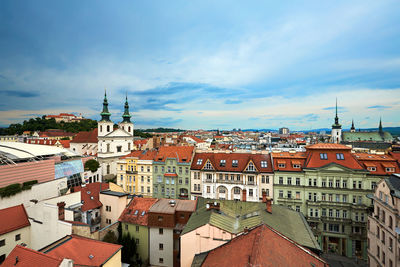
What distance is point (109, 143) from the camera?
70.6m

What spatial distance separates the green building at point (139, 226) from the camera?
27594 millimetres

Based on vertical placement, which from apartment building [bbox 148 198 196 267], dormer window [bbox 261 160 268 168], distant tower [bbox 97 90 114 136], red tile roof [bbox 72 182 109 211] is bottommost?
apartment building [bbox 148 198 196 267]

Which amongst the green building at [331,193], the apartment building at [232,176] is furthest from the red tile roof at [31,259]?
the green building at [331,193]

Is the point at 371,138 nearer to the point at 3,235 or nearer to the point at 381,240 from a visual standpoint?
the point at 381,240

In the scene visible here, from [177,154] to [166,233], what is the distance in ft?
68.1

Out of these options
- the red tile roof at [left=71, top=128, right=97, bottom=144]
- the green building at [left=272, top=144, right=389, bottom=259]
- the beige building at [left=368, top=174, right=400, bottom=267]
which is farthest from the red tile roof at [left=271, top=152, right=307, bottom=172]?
the red tile roof at [left=71, top=128, right=97, bottom=144]

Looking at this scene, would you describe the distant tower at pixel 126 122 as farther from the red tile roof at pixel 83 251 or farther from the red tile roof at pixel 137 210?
the red tile roof at pixel 83 251

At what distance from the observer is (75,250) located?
17469 millimetres

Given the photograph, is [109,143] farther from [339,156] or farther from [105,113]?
[339,156]

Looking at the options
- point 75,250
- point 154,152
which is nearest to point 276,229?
point 75,250

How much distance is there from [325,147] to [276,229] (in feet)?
83.5

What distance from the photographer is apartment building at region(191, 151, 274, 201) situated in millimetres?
38875

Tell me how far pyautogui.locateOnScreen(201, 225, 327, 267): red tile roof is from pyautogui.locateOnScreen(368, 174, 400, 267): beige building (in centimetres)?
1313

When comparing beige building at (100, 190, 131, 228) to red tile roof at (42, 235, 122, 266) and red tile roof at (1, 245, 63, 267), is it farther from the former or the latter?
red tile roof at (1, 245, 63, 267)
